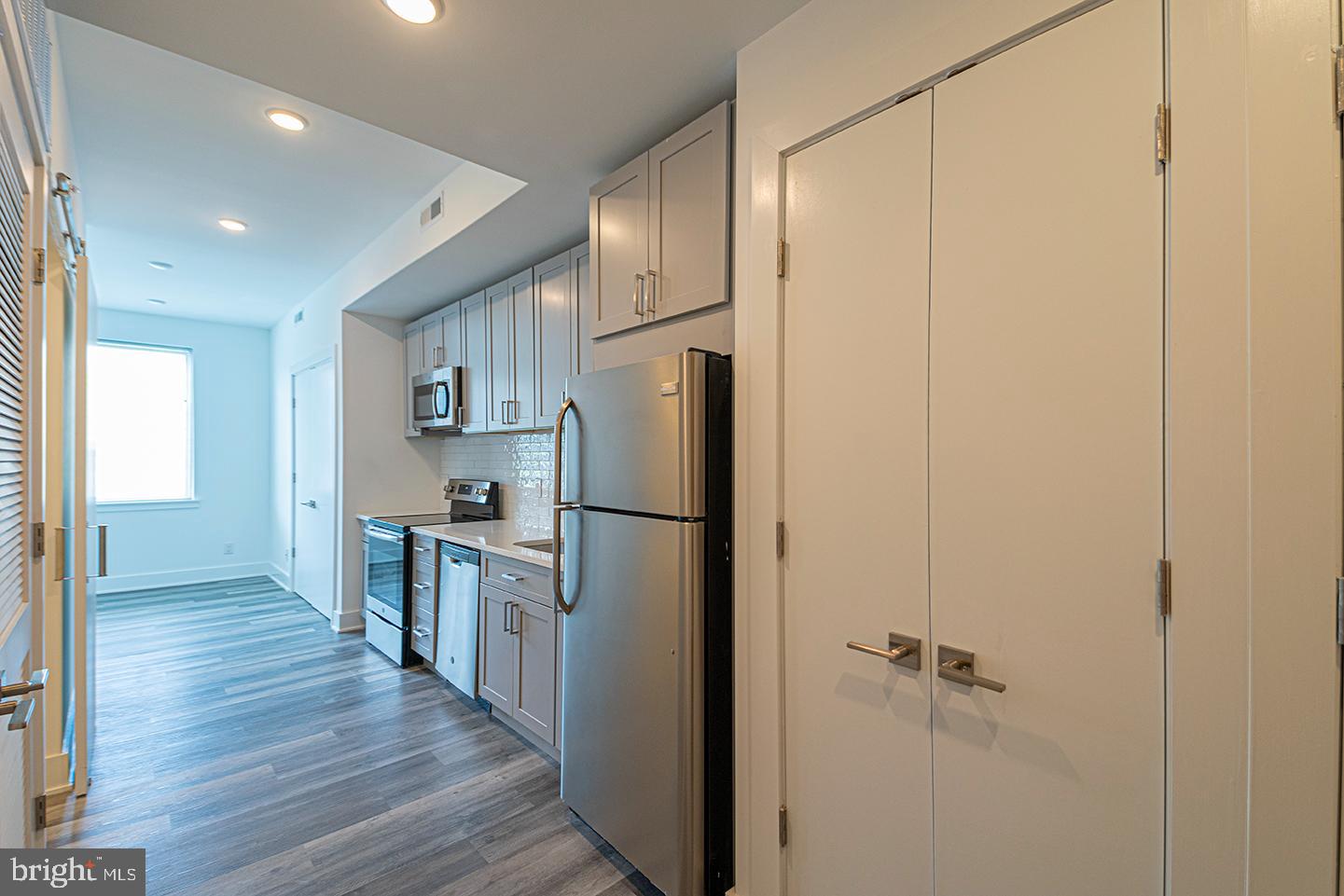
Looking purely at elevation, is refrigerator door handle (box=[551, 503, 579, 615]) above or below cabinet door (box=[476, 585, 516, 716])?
above

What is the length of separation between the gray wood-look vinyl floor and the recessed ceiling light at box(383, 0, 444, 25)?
259cm

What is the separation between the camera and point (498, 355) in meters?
3.75

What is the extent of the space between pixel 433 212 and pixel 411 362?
1944mm

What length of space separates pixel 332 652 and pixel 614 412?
3464 millimetres

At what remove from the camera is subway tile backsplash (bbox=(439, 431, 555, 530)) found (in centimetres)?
385

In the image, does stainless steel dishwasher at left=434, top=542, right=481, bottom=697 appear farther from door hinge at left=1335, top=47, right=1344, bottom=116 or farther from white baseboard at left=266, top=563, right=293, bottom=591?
white baseboard at left=266, top=563, right=293, bottom=591

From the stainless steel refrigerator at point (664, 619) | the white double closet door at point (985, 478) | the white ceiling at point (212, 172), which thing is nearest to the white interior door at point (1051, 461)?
the white double closet door at point (985, 478)

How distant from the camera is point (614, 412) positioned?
6.44 feet

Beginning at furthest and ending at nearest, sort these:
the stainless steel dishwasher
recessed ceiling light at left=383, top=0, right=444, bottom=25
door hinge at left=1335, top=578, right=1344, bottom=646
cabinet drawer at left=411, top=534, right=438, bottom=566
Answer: cabinet drawer at left=411, top=534, right=438, bottom=566
the stainless steel dishwasher
recessed ceiling light at left=383, top=0, right=444, bottom=25
door hinge at left=1335, top=578, right=1344, bottom=646

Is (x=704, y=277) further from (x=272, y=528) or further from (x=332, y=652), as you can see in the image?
(x=272, y=528)

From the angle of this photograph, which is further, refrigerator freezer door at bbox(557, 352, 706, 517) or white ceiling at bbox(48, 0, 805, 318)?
refrigerator freezer door at bbox(557, 352, 706, 517)

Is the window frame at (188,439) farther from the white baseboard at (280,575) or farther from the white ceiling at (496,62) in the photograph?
the white ceiling at (496,62)

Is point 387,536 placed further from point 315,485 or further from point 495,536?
point 315,485

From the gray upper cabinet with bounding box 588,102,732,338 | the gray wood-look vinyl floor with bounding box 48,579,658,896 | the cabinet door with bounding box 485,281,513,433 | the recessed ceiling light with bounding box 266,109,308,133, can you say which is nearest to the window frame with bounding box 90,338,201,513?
the gray wood-look vinyl floor with bounding box 48,579,658,896
